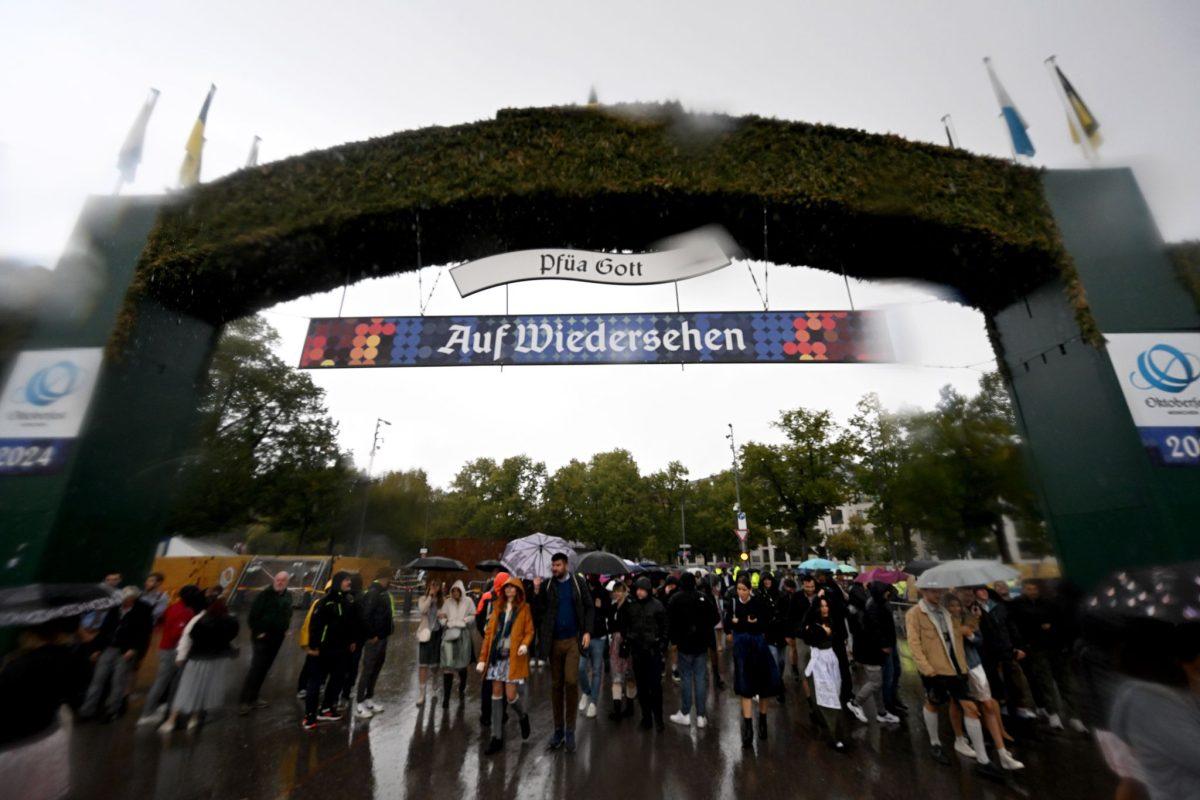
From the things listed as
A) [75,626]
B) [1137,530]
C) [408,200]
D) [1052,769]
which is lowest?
[1052,769]

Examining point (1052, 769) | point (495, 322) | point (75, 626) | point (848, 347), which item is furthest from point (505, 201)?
point (1052, 769)

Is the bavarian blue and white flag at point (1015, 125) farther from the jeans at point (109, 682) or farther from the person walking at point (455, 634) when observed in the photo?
the jeans at point (109, 682)

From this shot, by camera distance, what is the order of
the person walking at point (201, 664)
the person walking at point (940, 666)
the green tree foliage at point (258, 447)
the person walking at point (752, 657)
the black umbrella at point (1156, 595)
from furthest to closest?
the green tree foliage at point (258, 447) → the person walking at point (201, 664) → the person walking at point (752, 657) → the person walking at point (940, 666) → the black umbrella at point (1156, 595)

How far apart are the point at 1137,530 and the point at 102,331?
1717 centimetres

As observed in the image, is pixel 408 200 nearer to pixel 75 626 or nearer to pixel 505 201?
pixel 505 201

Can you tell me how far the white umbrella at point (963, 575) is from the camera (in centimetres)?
591

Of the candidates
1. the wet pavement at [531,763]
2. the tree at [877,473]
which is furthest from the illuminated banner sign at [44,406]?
the tree at [877,473]

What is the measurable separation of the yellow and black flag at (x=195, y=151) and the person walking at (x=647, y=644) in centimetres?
1209

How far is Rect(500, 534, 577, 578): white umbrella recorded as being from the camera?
9258mm

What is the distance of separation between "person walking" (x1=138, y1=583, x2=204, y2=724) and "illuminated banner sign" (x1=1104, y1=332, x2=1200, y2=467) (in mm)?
13826

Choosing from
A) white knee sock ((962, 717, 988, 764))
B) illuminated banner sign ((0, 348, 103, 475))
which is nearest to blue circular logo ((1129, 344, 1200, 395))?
white knee sock ((962, 717, 988, 764))

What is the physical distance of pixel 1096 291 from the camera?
8344mm

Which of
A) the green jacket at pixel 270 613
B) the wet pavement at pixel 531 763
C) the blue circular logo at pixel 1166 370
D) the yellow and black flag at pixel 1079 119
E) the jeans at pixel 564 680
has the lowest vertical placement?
the wet pavement at pixel 531 763

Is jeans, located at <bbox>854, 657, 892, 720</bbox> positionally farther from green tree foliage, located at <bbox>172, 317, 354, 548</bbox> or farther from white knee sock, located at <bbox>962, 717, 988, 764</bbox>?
green tree foliage, located at <bbox>172, 317, 354, 548</bbox>
